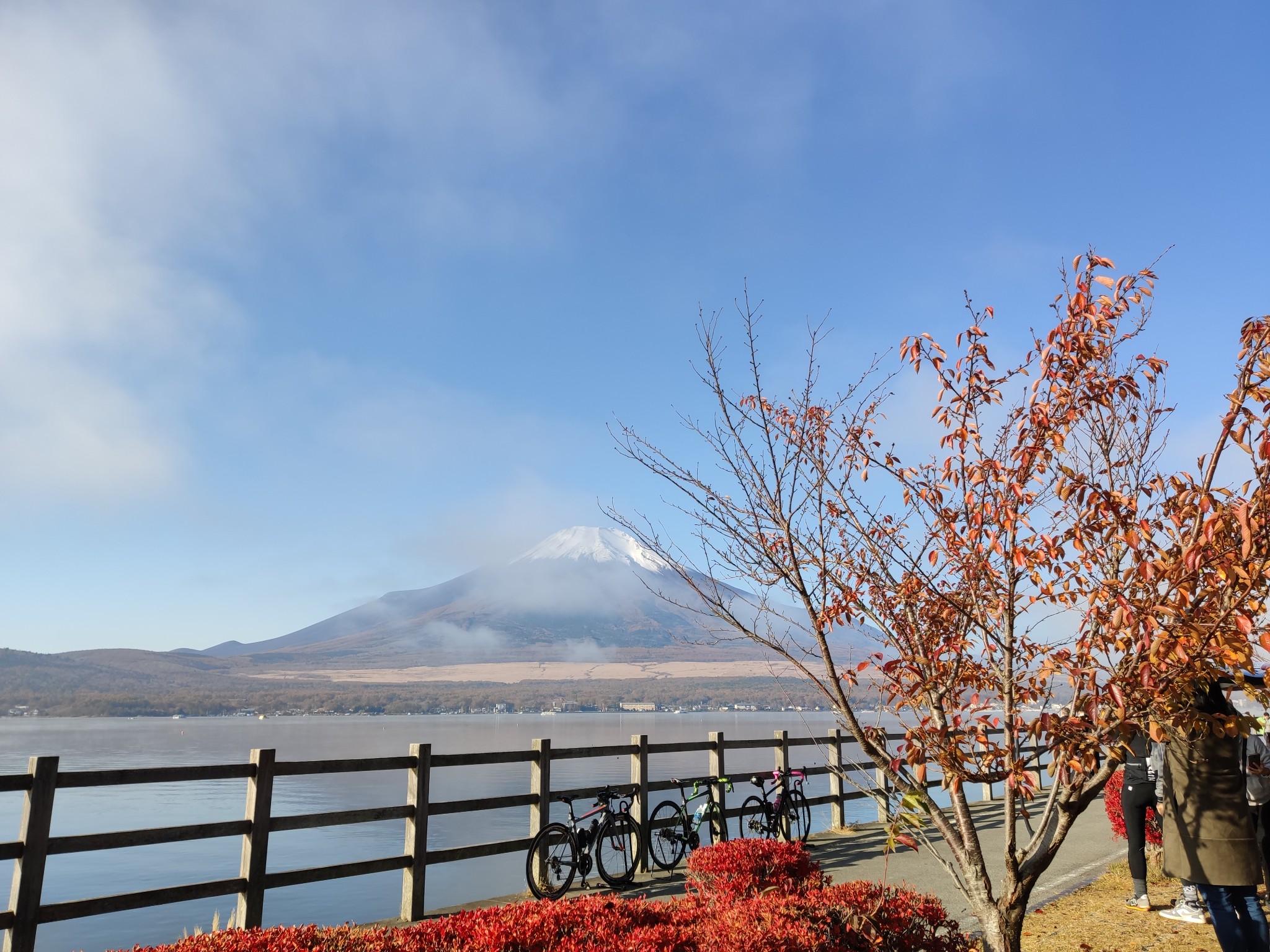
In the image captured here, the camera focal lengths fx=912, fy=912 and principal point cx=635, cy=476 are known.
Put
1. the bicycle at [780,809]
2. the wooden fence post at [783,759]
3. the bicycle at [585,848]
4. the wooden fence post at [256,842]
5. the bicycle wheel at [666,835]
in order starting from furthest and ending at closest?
the wooden fence post at [783,759] → the bicycle at [780,809] → the bicycle wheel at [666,835] → the bicycle at [585,848] → the wooden fence post at [256,842]

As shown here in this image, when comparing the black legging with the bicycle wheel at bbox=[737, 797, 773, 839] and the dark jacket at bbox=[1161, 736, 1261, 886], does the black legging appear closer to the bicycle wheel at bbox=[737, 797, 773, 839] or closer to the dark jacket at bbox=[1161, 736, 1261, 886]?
the dark jacket at bbox=[1161, 736, 1261, 886]

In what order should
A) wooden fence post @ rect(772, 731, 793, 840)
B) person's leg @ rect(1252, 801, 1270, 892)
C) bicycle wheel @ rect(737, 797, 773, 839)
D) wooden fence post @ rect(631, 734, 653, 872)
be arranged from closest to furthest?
person's leg @ rect(1252, 801, 1270, 892)
wooden fence post @ rect(631, 734, 653, 872)
bicycle wheel @ rect(737, 797, 773, 839)
wooden fence post @ rect(772, 731, 793, 840)

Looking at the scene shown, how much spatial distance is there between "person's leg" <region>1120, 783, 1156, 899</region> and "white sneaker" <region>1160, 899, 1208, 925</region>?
0.89ft

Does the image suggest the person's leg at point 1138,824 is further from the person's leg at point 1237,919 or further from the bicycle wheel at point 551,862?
the bicycle wheel at point 551,862

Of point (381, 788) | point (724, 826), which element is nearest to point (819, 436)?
point (724, 826)

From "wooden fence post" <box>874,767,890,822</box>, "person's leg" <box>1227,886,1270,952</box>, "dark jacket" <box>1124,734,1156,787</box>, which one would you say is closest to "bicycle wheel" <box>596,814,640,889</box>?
"dark jacket" <box>1124,734,1156,787</box>

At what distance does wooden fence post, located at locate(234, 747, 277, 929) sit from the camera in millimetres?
7039

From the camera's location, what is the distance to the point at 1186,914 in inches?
282

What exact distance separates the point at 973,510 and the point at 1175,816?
240cm

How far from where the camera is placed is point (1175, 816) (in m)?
5.09

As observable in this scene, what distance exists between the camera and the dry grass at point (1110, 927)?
648 centimetres

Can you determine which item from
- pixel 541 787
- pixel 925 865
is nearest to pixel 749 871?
pixel 541 787

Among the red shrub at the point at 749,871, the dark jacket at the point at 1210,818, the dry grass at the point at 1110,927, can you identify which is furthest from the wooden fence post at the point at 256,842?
the dark jacket at the point at 1210,818

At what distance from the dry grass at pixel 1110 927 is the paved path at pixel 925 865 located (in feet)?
1.41
